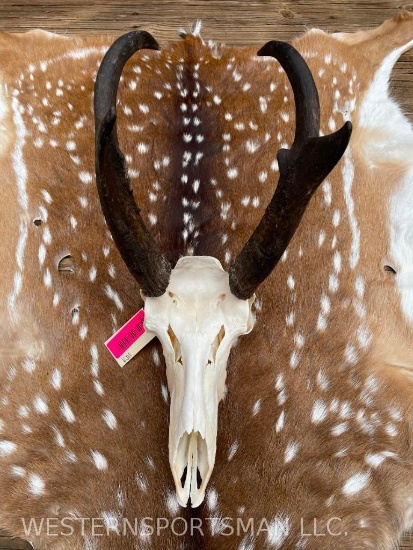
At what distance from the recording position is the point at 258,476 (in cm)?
116

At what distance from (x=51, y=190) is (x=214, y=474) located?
791mm

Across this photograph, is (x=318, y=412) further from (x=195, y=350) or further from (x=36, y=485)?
(x=36, y=485)

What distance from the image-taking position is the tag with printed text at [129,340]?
1209mm

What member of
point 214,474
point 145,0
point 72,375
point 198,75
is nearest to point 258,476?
point 214,474

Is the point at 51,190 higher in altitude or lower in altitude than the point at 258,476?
higher

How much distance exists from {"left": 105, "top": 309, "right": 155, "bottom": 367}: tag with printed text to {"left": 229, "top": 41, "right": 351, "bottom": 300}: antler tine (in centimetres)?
33

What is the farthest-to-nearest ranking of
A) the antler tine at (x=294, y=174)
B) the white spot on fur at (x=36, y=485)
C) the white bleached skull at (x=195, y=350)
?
the white spot on fur at (x=36, y=485), the white bleached skull at (x=195, y=350), the antler tine at (x=294, y=174)

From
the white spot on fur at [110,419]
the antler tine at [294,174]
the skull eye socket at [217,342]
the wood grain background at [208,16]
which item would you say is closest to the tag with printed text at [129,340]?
the white spot on fur at [110,419]

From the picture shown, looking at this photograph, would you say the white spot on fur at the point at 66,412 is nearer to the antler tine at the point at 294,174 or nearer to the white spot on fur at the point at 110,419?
the white spot on fur at the point at 110,419

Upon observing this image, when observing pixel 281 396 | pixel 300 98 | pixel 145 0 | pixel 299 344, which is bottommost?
pixel 281 396

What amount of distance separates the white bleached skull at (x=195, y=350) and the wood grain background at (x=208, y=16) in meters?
1.18

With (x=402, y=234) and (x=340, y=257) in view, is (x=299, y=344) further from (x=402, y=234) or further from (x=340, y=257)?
(x=402, y=234)

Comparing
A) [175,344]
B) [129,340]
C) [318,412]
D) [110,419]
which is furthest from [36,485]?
[318,412]

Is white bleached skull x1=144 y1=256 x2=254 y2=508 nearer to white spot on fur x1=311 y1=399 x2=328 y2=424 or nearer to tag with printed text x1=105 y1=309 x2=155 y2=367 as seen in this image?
tag with printed text x1=105 y1=309 x2=155 y2=367
